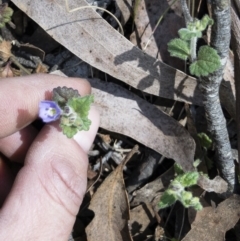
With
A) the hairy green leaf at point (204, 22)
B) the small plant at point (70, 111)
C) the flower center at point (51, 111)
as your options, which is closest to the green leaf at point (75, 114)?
the small plant at point (70, 111)

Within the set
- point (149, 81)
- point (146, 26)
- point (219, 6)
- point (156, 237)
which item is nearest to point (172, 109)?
point (149, 81)

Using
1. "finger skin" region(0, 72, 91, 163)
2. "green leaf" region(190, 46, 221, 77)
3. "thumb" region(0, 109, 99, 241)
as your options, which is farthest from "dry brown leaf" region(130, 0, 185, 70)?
"thumb" region(0, 109, 99, 241)

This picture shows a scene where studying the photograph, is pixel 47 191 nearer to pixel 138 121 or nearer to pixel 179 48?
pixel 138 121

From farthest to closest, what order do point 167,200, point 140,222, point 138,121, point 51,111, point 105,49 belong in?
1. point 140,222
2. point 138,121
3. point 105,49
4. point 167,200
5. point 51,111

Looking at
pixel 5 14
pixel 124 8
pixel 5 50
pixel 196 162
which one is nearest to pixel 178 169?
pixel 196 162

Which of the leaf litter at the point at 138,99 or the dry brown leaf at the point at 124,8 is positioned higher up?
the dry brown leaf at the point at 124,8

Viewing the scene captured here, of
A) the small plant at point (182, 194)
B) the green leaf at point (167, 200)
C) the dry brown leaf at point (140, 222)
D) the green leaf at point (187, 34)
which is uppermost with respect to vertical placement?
the green leaf at point (187, 34)

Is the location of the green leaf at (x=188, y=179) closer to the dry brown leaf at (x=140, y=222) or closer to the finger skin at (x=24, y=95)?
the dry brown leaf at (x=140, y=222)

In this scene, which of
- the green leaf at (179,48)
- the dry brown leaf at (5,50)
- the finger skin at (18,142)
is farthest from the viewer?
the dry brown leaf at (5,50)
